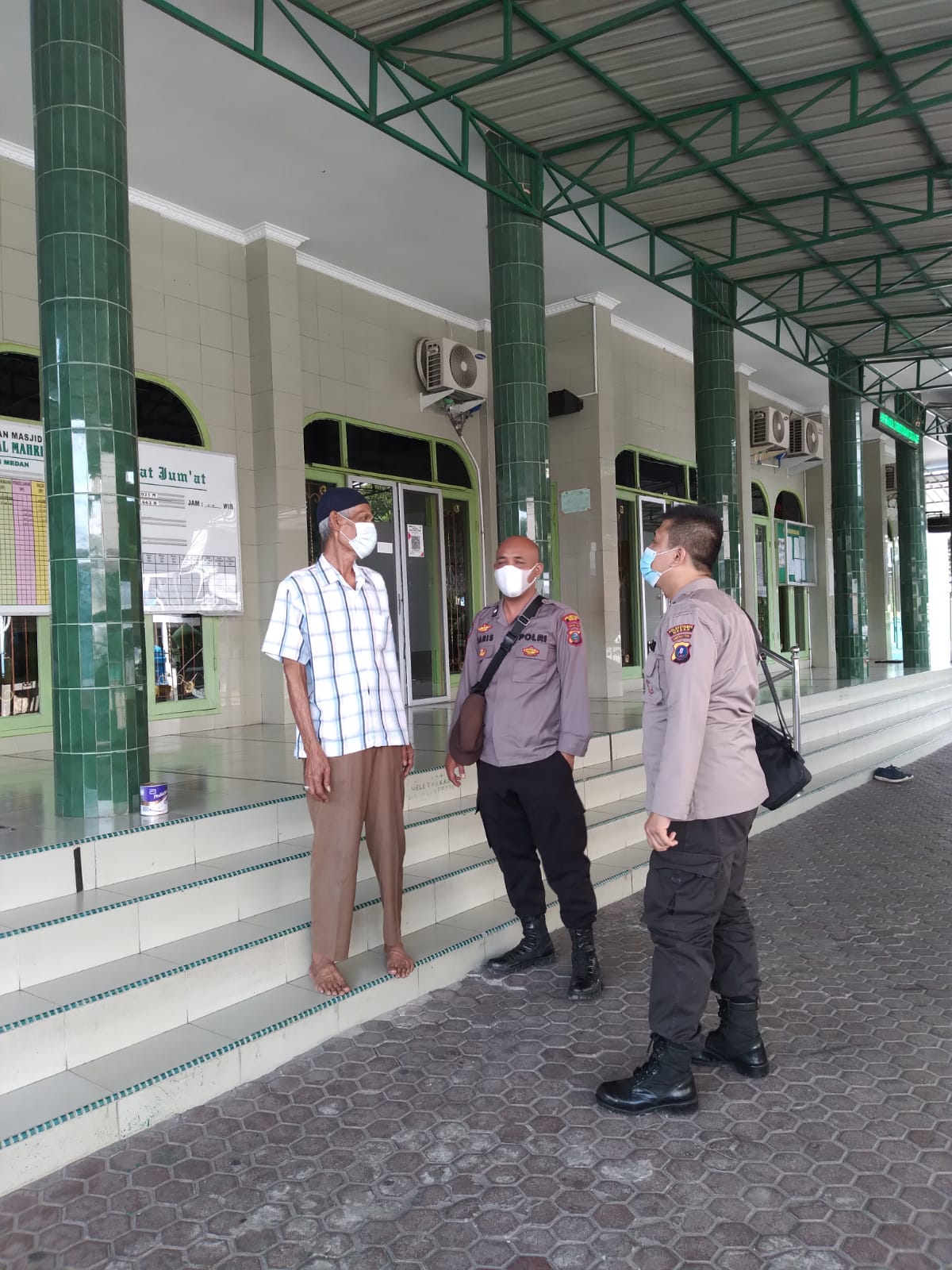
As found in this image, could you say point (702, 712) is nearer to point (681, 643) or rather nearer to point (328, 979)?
point (681, 643)

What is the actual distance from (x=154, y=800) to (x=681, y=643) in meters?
2.27

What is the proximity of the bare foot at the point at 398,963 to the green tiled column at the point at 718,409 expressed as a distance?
652cm

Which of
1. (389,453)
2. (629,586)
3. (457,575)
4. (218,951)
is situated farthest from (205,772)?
(629,586)

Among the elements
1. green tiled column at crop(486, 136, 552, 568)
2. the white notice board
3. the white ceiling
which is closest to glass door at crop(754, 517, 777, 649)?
the white ceiling

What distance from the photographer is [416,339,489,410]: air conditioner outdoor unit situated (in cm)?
899

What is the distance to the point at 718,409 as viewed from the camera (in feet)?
29.9

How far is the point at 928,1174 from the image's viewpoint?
2.23 metres

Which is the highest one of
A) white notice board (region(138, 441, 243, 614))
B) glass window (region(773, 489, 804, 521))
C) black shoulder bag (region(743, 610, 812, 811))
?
glass window (region(773, 489, 804, 521))

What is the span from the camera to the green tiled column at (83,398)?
12.2 feet

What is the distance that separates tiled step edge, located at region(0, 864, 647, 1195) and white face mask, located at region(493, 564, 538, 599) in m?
1.39

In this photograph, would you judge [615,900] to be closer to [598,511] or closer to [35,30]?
[35,30]

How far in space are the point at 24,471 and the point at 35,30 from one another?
2971mm

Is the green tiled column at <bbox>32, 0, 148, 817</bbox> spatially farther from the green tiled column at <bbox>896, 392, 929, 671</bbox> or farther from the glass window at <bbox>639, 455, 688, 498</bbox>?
the green tiled column at <bbox>896, 392, 929, 671</bbox>

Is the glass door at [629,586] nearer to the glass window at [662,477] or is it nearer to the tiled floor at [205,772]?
the glass window at [662,477]
